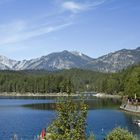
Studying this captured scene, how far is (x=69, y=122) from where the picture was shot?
2605cm

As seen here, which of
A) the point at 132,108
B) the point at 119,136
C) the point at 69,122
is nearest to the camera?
the point at 69,122

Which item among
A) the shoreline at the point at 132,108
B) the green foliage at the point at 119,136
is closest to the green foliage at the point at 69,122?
the green foliage at the point at 119,136

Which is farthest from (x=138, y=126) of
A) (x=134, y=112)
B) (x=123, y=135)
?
(x=123, y=135)

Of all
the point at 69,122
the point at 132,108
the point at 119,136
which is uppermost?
the point at 69,122

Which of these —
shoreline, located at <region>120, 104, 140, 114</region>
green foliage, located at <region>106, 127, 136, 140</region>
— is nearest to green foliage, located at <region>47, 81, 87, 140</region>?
green foliage, located at <region>106, 127, 136, 140</region>

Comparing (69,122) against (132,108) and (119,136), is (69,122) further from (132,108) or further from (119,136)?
(132,108)

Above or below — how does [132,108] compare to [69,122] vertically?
below

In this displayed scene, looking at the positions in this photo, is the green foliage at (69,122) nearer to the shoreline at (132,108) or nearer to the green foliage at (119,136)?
the green foliage at (119,136)

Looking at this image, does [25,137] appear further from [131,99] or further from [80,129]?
[131,99]

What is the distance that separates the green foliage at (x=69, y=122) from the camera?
2559 centimetres

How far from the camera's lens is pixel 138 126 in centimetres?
11225

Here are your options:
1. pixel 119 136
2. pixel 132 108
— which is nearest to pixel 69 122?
pixel 119 136

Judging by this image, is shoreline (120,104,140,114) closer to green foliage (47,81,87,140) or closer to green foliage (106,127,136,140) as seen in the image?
green foliage (106,127,136,140)

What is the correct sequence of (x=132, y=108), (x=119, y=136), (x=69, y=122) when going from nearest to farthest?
(x=69, y=122)
(x=119, y=136)
(x=132, y=108)
